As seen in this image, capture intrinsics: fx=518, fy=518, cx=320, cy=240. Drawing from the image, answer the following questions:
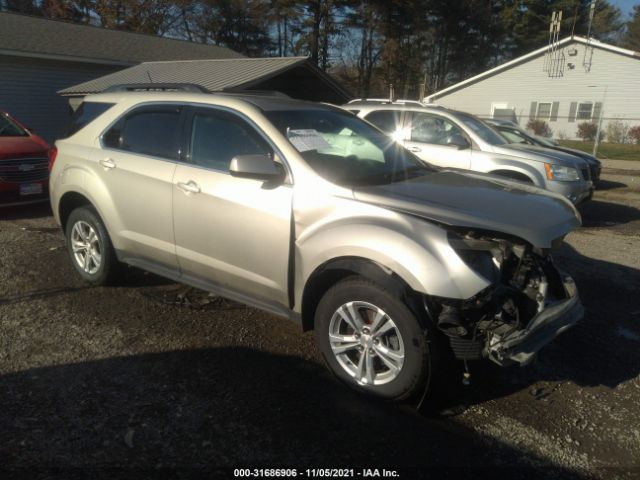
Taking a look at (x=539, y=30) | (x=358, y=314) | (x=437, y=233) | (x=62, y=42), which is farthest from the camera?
(x=539, y=30)

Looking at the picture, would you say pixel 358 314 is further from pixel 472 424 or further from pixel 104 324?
pixel 104 324

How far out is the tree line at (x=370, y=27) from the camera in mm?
35906

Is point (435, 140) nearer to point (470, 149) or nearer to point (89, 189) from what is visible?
point (470, 149)

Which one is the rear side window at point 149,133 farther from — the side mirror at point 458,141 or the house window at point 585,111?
the house window at point 585,111

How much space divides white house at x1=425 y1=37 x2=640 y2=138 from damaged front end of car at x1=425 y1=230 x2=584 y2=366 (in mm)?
27471

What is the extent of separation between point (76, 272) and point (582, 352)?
479cm

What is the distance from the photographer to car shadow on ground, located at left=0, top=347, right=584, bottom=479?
2.68 meters

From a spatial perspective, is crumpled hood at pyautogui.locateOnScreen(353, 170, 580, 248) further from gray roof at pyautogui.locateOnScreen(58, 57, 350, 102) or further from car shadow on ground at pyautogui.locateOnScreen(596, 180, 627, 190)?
car shadow on ground at pyautogui.locateOnScreen(596, 180, 627, 190)

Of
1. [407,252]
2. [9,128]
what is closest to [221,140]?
[407,252]

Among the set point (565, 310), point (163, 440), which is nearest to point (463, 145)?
point (565, 310)

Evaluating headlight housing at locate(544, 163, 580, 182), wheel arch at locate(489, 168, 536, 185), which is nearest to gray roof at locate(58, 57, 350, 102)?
wheel arch at locate(489, 168, 536, 185)

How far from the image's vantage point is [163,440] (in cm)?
282

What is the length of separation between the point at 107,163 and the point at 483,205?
3183mm

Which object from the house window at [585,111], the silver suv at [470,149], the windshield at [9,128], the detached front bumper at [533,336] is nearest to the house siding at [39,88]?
the windshield at [9,128]
